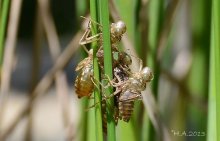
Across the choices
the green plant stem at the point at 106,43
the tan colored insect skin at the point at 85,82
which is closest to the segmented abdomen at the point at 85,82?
the tan colored insect skin at the point at 85,82

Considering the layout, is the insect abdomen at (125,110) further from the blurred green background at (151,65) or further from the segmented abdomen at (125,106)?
the blurred green background at (151,65)

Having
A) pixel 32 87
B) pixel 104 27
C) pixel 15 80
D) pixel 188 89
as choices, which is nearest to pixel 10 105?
pixel 15 80

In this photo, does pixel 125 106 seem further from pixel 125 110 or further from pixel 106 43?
pixel 106 43

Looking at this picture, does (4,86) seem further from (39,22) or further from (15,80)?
(15,80)

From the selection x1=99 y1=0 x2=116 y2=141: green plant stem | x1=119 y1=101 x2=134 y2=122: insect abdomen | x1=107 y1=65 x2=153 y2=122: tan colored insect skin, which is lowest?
x1=119 y1=101 x2=134 y2=122: insect abdomen

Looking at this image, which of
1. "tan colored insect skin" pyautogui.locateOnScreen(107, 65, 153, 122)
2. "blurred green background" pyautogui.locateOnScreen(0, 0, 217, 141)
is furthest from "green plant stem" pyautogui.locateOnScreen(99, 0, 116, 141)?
"blurred green background" pyautogui.locateOnScreen(0, 0, 217, 141)

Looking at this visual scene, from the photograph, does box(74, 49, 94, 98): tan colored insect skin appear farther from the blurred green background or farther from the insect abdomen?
the blurred green background

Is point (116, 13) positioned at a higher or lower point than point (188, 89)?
higher

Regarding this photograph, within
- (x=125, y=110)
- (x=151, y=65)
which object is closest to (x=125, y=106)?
(x=125, y=110)
